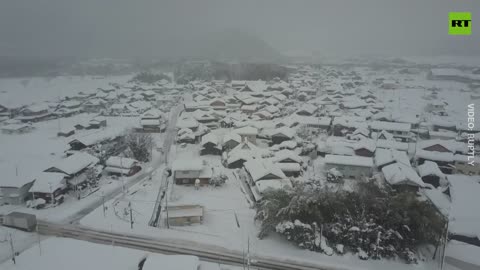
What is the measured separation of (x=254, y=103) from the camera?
185 feet

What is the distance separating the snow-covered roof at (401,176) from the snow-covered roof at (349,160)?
5.92 feet

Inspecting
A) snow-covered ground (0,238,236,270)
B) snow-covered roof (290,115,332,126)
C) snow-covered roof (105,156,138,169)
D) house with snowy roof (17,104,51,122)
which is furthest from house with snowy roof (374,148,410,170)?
house with snowy roof (17,104,51,122)

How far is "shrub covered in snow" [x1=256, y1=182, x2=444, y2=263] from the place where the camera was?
1989 cm

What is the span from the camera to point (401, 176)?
87.2 ft

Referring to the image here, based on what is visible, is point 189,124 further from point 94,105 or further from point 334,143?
point 94,105

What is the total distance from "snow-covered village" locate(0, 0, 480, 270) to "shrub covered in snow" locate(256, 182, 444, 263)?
2.9 inches

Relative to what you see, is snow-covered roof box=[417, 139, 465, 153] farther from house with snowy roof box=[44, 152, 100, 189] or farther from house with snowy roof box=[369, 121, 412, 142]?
house with snowy roof box=[44, 152, 100, 189]

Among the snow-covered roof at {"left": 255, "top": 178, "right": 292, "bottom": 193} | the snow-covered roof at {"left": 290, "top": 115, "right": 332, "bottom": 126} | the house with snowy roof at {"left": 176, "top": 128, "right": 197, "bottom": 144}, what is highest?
the snow-covered roof at {"left": 290, "top": 115, "right": 332, "bottom": 126}

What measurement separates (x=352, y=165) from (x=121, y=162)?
66.6ft

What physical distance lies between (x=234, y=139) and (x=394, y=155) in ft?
50.6

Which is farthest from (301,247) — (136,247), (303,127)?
(303,127)

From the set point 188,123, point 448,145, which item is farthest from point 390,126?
point 188,123

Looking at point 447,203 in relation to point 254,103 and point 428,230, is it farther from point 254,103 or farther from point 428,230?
point 254,103

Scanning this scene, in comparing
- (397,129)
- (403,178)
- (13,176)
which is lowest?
(403,178)
